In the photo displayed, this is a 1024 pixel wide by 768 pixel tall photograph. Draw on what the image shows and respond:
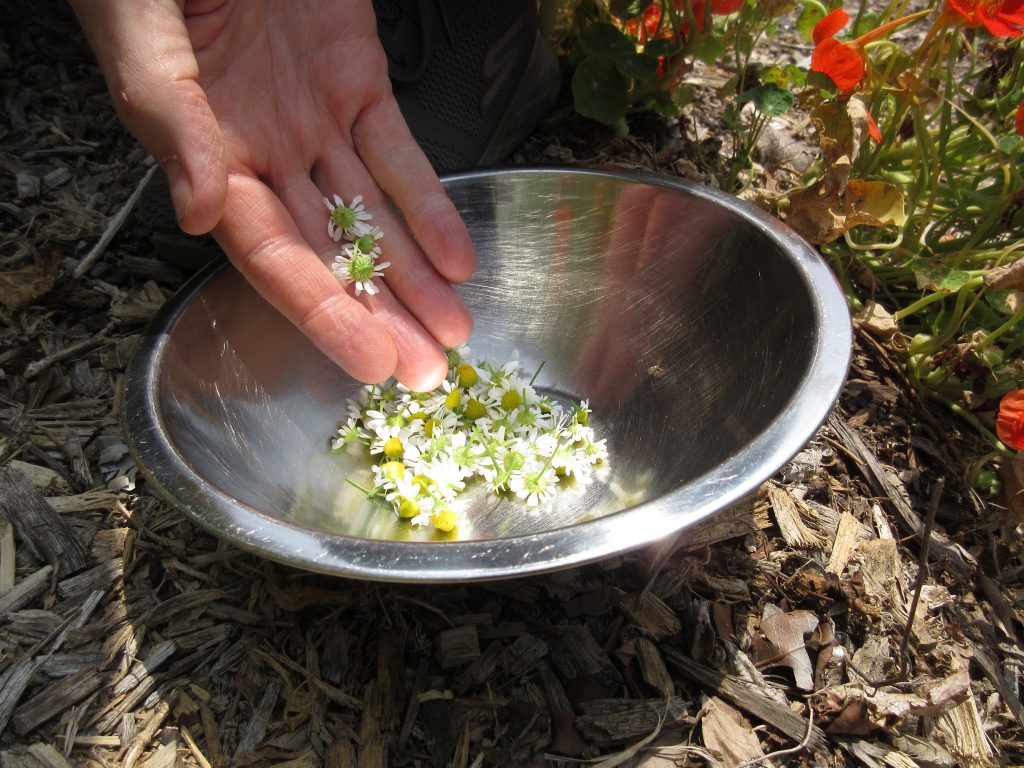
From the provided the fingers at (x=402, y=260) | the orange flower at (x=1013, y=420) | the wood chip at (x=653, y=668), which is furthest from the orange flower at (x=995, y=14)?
the wood chip at (x=653, y=668)

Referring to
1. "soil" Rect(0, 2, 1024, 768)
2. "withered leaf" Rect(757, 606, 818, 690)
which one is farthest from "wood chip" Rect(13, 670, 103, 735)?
"withered leaf" Rect(757, 606, 818, 690)

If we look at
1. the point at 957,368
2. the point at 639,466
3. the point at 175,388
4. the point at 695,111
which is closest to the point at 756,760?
the point at 639,466

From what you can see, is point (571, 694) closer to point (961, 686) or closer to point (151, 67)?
point (961, 686)

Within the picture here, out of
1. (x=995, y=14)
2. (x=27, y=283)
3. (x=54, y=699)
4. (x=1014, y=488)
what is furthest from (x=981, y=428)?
(x=27, y=283)

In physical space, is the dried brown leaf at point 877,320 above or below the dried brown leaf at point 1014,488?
above

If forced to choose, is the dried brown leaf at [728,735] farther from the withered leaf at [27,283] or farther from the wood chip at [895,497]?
the withered leaf at [27,283]

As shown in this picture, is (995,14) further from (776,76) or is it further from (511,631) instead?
(511,631)

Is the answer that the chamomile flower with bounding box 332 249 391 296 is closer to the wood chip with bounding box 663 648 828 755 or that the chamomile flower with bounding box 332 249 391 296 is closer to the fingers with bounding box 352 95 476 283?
the fingers with bounding box 352 95 476 283

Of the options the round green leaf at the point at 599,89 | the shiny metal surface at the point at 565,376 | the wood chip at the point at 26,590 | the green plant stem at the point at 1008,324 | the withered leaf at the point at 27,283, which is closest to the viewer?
the shiny metal surface at the point at 565,376
